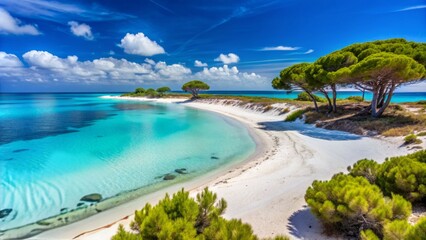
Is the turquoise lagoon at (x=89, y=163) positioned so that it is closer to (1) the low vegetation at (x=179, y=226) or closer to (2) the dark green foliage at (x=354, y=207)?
(1) the low vegetation at (x=179, y=226)

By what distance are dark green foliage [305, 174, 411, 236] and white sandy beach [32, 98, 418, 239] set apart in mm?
623

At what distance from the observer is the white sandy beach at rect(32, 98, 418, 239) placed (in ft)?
19.8

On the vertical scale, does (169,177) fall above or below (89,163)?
above

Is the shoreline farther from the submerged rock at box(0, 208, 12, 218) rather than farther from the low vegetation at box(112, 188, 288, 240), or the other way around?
the low vegetation at box(112, 188, 288, 240)

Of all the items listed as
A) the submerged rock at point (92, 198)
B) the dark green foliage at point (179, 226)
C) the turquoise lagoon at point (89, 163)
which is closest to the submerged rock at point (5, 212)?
the turquoise lagoon at point (89, 163)

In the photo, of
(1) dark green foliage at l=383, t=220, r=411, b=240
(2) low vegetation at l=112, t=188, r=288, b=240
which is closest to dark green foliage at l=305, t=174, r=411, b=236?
(1) dark green foliage at l=383, t=220, r=411, b=240

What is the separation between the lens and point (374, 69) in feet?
55.3

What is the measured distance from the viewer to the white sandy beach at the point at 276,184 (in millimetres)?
6039

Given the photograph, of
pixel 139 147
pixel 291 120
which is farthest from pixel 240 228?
pixel 291 120

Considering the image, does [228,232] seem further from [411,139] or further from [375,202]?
[411,139]

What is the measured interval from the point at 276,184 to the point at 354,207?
172 inches

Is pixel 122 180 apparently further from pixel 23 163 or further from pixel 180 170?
pixel 23 163

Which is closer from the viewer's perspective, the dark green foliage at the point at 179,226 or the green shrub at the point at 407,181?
the dark green foliage at the point at 179,226

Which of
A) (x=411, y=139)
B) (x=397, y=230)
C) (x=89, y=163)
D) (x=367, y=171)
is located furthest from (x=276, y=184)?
(x=89, y=163)
